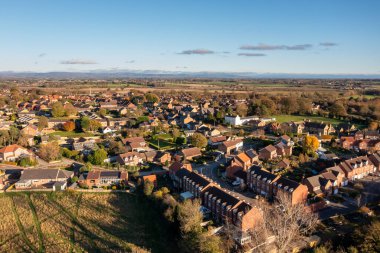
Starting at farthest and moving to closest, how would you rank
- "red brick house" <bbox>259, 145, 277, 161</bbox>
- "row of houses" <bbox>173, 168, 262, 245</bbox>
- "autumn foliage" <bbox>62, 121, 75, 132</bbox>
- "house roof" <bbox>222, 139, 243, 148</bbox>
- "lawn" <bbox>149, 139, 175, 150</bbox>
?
"autumn foliage" <bbox>62, 121, 75, 132</bbox> < "lawn" <bbox>149, 139, 175, 150</bbox> < "house roof" <bbox>222, 139, 243, 148</bbox> < "red brick house" <bbox>259, 145, 277, 161</bbox> < "row of houses" <bbox>173, 168, 262, 245</bbox>

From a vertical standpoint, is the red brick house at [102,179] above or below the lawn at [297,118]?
below

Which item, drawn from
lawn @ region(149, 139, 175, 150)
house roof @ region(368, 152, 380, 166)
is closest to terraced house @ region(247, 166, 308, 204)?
house roof @ region(368, 152, 380, 166)

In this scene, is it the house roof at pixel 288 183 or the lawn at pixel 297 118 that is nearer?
the house roof at pixel 288 183

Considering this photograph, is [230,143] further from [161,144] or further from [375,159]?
[375,159]

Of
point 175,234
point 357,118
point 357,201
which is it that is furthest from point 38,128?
point 357,118

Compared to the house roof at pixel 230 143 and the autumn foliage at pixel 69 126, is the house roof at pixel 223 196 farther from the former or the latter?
the autumn foliage at pixel 69 126

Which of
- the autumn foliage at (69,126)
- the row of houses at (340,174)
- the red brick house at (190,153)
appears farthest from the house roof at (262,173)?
the autumn foliage at (69,126)

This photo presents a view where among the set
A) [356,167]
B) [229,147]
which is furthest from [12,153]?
[356,167]

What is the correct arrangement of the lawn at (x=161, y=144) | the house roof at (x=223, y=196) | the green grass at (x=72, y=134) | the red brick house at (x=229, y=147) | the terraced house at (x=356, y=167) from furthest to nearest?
the green grass at (x=72, y=134), the lawn at (x=161, y=144), the red brick house at (x=229, y=147), the terraced house at (x=356, y=167), the house roof at (x=223, y=196)

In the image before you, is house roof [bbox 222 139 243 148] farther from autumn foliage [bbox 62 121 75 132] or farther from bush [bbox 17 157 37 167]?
autumn foliage [bbox 62 121 75 132]
